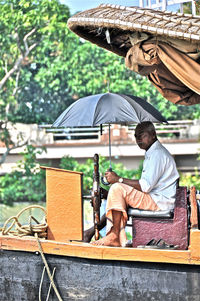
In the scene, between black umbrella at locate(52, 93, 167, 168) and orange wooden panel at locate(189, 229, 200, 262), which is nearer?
orange wooden panel at locate(189, 229, 200, 262)

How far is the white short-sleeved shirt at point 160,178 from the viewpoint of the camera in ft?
12.7

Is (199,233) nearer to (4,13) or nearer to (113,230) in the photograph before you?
(113,230)

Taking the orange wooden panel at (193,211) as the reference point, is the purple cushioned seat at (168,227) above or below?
below

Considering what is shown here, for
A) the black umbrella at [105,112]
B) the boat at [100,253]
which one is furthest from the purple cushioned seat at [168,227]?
the black umbrella at [105,112]

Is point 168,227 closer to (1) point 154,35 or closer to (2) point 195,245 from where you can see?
(2) point 195,245

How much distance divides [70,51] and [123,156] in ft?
11.6

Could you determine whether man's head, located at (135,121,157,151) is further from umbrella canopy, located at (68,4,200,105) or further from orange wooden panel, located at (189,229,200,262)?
orange wooden panel, located at (189,229,200,262)

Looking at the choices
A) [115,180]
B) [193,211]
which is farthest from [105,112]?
[193,211]

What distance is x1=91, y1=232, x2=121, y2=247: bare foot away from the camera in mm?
3877

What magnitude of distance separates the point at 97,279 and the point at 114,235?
0.33 metres

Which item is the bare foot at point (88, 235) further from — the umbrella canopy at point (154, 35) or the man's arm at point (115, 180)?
the umbrella canopy at point (154, 35)

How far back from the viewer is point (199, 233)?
137 inches

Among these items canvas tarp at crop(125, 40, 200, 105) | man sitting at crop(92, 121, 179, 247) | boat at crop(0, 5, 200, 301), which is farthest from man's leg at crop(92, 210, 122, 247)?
canvas tarp at crop(125, 40, 200, 105)

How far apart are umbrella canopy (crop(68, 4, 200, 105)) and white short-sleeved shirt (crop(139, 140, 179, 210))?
583 millimetres
